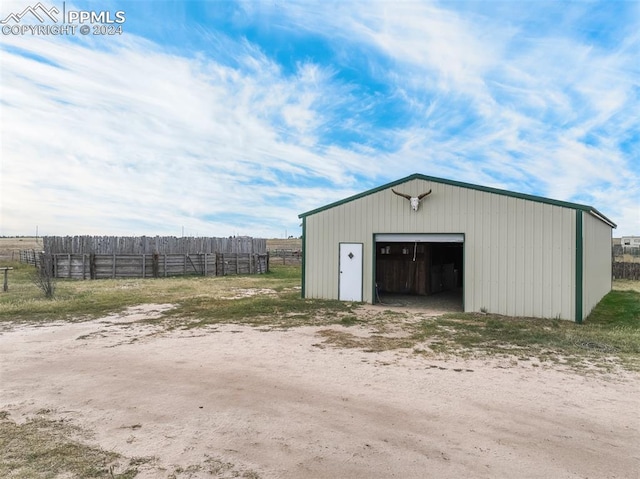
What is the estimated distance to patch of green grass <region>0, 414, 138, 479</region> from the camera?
11.2ft

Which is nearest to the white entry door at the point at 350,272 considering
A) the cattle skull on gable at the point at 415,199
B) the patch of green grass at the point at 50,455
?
the cattle skull on gable at the point at 415,199

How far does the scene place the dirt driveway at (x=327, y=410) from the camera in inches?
143

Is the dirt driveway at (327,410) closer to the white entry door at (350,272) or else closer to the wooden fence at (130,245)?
Answer: the white entry door at (350,272)

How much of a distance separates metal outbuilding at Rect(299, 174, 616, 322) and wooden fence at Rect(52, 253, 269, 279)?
480 inches

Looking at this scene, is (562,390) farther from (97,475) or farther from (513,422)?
(97,475)

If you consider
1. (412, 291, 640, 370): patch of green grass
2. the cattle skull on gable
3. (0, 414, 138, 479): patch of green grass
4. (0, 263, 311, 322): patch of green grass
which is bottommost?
(0, 414, 138, 479): patch of green grass

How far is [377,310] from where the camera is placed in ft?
40.2

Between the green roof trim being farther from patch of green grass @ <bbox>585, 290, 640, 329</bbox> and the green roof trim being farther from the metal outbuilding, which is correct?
patch of green grass @ <bbox>585, 290, 640, 329</bbox>

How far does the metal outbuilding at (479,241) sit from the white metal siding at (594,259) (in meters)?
0.03

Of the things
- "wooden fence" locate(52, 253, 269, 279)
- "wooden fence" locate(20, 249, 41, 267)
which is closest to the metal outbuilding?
"wooden fence" locate(52, 253, 269, 279)

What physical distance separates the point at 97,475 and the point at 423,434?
286cm

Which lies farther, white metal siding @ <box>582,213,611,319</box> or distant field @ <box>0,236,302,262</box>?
distant field @ <box>0,236,302,262</box>

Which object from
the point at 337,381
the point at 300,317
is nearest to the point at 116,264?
the point at 300,317

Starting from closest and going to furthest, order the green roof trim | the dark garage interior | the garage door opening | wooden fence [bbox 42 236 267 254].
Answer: the green roof trim, the garage door opening, the dark garage interior, wooden fence [bbox 42 236 267 254]
